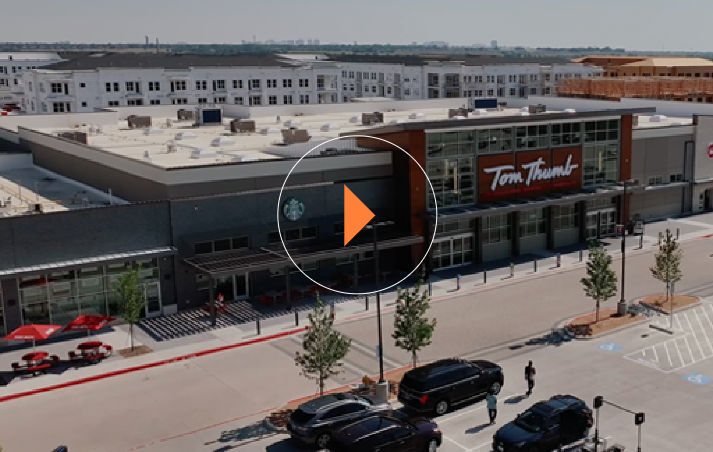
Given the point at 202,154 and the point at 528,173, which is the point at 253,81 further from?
the point at 528,173

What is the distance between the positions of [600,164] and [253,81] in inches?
2812

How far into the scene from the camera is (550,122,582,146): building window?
52875 mm

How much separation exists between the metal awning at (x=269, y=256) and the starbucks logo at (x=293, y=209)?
179cm

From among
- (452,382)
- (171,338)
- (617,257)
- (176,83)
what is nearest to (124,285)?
(171,338)

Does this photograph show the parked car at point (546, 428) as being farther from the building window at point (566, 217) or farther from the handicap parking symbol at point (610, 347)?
the building window at point (566, 217)

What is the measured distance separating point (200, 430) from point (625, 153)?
132 feet

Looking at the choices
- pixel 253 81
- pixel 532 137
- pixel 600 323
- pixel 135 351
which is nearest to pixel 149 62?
pixel 253 81

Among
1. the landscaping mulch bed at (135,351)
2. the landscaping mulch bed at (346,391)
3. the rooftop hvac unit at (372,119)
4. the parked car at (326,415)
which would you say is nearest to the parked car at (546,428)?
the parked car at (326,415)

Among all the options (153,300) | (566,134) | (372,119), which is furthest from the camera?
(372,119)

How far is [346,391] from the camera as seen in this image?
1209 inches

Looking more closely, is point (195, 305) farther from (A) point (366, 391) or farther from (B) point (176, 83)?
(B) point (176, 83)

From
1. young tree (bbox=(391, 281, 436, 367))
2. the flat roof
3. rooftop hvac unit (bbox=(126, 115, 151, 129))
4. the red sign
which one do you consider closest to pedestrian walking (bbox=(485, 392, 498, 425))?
young tree (bbox=(391, 281, 436, 367))

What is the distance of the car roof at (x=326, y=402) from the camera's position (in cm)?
2634

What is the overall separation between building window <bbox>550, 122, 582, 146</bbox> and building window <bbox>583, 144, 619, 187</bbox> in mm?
1237
